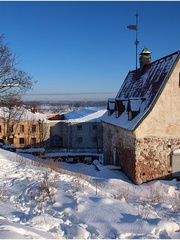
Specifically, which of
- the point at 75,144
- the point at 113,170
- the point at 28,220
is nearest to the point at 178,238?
the point at 28,220

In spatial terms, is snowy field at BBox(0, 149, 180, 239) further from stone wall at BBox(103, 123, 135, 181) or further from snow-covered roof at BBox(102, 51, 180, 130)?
snow-covered roof at BBox(102, 51, 180, 130)

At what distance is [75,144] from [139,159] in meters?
25.8

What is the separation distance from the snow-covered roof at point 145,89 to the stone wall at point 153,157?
4.67ft

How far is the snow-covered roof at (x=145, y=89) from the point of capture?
550 inches

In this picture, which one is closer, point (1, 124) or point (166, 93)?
point (166, 93)

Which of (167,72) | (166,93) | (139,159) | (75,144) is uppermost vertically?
(167,72)

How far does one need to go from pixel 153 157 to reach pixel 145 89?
178 inches

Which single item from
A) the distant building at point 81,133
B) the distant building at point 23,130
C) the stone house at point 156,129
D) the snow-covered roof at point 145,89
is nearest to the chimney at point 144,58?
the snow-covered roof at point 145,89

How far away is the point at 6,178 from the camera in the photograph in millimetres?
8289

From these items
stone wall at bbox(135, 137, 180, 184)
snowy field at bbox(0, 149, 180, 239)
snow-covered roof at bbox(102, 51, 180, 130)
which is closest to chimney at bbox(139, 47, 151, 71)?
snow-covered roof at bbox(102, 51, 180, 130)

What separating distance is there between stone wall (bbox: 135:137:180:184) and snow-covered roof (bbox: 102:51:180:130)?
1425 millimetres

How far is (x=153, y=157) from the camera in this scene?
554 inches

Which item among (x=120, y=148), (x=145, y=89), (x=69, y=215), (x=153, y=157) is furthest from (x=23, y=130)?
(x=69, y=215)

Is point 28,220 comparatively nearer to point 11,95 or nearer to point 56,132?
point 11,95
